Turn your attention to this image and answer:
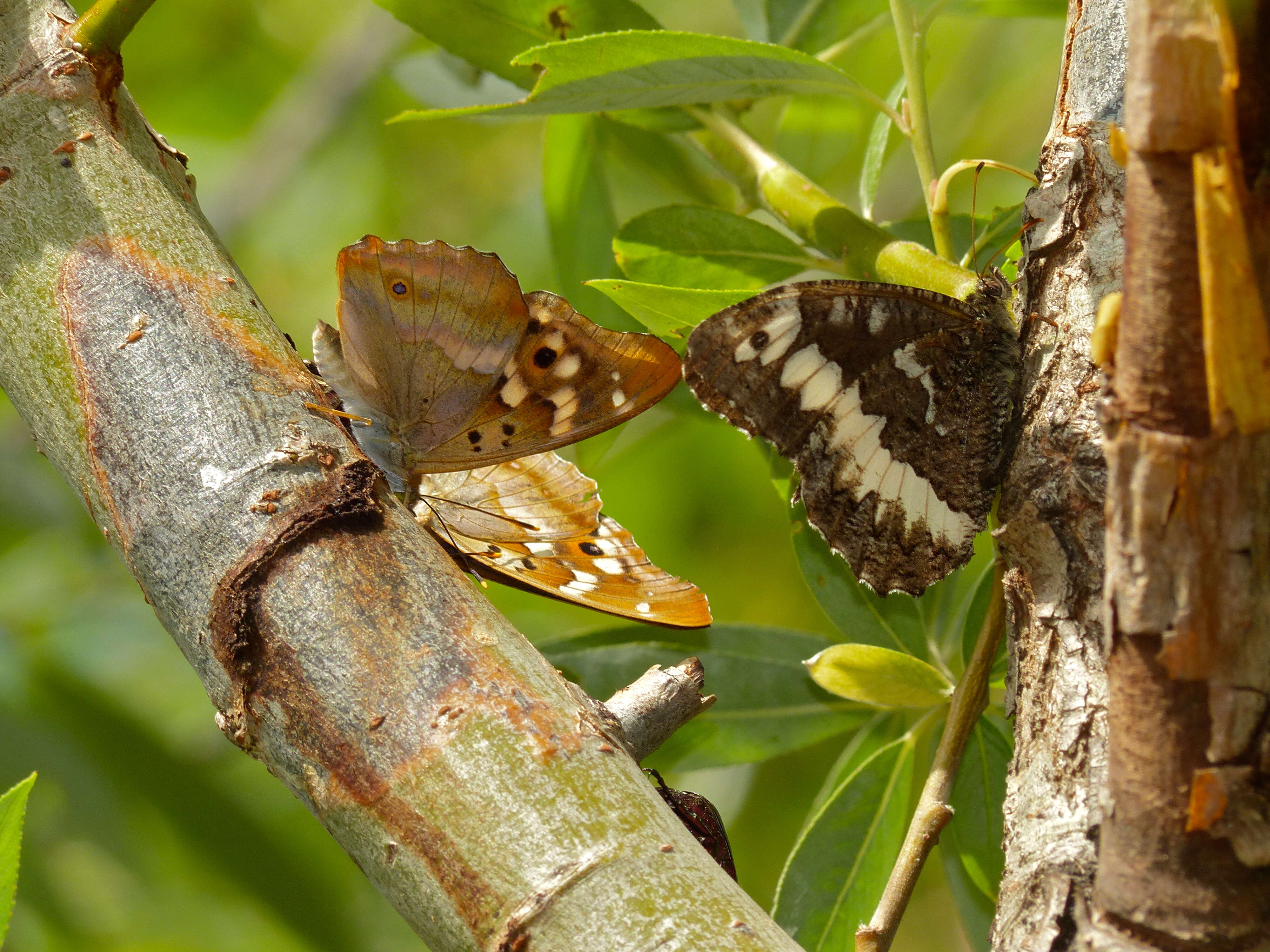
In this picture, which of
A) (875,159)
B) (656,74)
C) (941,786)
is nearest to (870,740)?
(941,786)

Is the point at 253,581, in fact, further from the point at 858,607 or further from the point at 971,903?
the point at 971,903

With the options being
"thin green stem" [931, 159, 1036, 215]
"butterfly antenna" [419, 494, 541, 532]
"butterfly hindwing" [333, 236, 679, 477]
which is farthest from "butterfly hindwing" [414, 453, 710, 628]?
"thin green stem" [931, 159, 1036, 215]

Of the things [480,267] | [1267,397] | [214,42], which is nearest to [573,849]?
[1267,397]

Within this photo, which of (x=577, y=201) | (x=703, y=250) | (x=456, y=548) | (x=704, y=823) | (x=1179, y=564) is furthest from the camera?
(x=577, y=201)

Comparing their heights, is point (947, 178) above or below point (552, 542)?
above

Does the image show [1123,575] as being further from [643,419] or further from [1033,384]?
[643,419]
